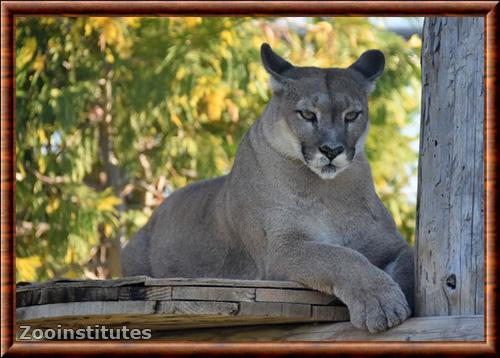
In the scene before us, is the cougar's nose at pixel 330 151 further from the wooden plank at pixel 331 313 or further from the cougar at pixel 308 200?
the wooden plank at pixel 331 313

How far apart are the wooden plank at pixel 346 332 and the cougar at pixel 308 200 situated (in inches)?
9.4

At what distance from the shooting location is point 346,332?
A: 581 cm

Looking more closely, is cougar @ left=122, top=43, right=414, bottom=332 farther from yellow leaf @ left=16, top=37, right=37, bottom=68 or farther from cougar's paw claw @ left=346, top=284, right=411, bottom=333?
yellow leaf @ left=16, top=37, right=37, bottom=68

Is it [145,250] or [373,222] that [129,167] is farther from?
[373,222]

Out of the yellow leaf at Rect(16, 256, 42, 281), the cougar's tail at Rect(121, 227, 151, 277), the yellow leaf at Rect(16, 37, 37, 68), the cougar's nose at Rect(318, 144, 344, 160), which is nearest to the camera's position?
the cougar's nose at Rect(318, 144, 344, 160)

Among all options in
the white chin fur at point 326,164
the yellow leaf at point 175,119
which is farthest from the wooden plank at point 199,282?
the yellow leaf at point 175,119

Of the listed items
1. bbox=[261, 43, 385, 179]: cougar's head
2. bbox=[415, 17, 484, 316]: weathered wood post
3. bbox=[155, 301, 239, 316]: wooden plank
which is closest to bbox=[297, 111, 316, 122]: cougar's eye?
bbox=[261, 43, 385, 179]: cougar's head

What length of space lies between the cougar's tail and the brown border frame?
315 cm

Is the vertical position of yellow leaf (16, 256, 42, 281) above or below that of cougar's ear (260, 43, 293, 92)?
below

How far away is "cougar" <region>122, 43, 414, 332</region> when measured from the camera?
6.45 meters

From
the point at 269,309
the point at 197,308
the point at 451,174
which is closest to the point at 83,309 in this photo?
the point at 197,308

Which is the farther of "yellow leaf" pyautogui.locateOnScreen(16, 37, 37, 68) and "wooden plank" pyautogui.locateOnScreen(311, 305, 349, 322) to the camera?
"yellow leaf" pyautogui.locateOnScreen(16, 37, 37, 68)
